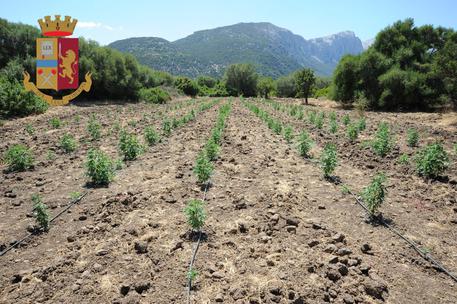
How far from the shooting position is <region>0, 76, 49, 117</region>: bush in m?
16.2

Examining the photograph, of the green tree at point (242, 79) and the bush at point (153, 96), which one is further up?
the green tree at point (242, 79)

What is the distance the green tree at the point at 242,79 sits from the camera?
5912cm

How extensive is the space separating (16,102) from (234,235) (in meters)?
17.0

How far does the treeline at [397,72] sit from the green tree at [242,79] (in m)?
31.2

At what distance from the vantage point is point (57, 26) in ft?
54.1

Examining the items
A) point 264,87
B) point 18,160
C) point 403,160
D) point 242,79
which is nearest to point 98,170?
point 18,160

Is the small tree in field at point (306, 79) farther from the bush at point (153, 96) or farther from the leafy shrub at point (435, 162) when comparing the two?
the leafy shrub at point (435, 162)

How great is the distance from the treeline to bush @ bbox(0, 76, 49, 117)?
808 inches

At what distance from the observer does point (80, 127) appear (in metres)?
14.0

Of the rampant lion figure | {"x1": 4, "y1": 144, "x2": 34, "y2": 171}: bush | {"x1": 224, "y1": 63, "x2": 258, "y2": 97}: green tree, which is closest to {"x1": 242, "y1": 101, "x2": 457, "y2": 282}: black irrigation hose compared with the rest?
{"x1": 4, "y1": 144, "x2": 34, "y2": 171}: bush

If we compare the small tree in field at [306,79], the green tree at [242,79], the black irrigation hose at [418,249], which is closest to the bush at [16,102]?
the black irrigation hose at [418,249]

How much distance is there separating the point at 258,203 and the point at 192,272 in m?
2.23

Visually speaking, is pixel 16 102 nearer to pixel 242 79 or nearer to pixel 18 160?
pixel 18 160

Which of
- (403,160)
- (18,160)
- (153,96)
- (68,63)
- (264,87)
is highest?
(264,87)
